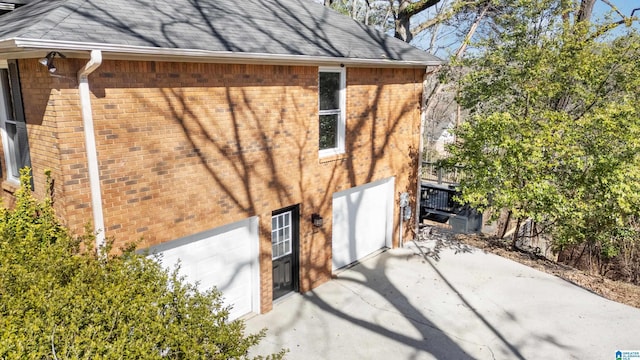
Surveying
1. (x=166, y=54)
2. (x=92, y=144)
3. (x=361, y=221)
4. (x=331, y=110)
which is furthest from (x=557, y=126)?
(x=92, y=144)

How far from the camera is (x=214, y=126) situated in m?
7.03

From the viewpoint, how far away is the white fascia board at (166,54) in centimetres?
487

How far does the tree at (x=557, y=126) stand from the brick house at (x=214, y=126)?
2.16 meters

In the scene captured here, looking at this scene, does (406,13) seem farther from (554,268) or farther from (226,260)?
(226,260)

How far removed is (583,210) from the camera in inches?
397

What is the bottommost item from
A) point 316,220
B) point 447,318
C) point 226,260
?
point 447,318

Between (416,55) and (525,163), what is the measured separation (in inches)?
145

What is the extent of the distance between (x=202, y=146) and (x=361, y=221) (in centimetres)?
536

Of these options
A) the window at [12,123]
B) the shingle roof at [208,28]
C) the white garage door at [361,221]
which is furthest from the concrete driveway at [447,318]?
the shingle roof at [208,28]

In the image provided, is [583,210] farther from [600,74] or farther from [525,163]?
[600,74]

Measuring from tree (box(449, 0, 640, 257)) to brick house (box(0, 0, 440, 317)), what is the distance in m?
2.16

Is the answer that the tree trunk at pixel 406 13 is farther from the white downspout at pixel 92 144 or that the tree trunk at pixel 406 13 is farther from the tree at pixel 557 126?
the white downspout at pixel 92 144

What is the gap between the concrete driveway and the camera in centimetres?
758

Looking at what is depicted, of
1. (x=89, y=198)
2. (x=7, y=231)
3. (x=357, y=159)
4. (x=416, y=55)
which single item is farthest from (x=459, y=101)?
(x=7, y=231)
